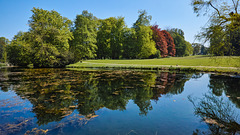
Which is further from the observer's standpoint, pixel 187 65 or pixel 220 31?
pixel 187 65

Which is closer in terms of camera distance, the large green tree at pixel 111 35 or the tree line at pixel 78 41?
the tree line at pixel 78 41

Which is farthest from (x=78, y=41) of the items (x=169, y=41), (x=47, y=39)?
(x=169, y=41)

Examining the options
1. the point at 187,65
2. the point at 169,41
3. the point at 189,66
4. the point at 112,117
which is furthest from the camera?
the point at 169,41

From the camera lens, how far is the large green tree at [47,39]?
2690cm

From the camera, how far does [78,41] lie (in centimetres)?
3891

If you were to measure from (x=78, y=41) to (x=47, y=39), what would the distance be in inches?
414

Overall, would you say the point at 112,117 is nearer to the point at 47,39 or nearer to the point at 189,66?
the point at 189,66

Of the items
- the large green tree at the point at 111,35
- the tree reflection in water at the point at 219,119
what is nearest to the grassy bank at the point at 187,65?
the tree reflection in water at the point at 219,119

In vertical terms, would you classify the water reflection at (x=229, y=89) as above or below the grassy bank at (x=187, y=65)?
below

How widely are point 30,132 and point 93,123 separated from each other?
1.74 meters

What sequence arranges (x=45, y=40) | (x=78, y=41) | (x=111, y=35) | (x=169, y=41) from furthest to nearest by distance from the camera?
1. (x=169, y=41)
2. (x=111, y=35)
3. (x=78, y=41)
4. (x=45, y=40)

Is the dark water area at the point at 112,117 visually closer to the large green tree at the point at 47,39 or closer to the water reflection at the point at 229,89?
the water reflection at the point at 229,89

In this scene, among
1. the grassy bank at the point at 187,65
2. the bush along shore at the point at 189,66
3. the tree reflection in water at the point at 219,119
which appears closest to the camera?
the tree reflection in water at the point at 219,119

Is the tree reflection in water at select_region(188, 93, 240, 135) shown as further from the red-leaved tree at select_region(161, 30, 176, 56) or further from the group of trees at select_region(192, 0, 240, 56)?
the red-leaved tree at select_region(161, 30, 176, 56)
